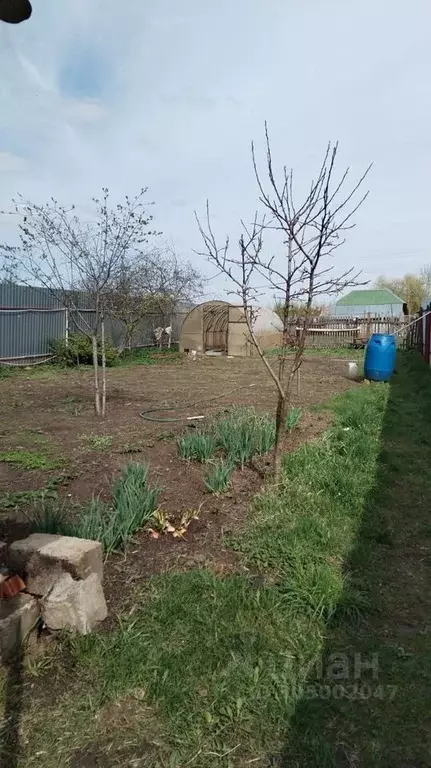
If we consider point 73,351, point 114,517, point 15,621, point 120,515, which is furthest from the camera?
point 73,351

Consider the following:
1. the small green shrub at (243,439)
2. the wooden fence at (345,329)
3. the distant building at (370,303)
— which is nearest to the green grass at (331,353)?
the wooden fence at (345,329)

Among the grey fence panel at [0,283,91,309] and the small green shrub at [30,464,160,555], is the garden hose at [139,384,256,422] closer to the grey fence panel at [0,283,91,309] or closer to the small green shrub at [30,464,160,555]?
the small green shrub at [30,464,160,555]

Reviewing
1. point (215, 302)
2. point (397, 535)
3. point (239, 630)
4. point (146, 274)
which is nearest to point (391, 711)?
point (239, 630)

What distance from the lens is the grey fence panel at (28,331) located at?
13.9 m

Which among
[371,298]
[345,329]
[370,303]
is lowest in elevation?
Answer: [345,329]

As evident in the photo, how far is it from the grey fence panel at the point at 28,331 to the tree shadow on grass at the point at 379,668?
479 inches

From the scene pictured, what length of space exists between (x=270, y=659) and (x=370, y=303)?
187ft

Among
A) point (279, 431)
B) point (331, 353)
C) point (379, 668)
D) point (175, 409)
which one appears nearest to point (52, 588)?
point (379, 668)

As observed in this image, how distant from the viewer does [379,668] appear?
220cm

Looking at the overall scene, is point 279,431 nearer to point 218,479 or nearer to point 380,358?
point 218,479

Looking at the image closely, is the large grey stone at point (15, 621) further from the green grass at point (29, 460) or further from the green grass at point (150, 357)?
the green grass at point (150, 357)

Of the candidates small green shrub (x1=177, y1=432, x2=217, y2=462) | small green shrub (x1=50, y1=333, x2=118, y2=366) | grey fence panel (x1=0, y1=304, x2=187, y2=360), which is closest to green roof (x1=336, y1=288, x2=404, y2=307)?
grey fence panel (x1=0, y1=304, x2=187, y2=360)

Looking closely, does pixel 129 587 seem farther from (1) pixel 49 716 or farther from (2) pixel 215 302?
(2) pixel 215 302

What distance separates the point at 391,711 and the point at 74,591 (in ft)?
4.49
